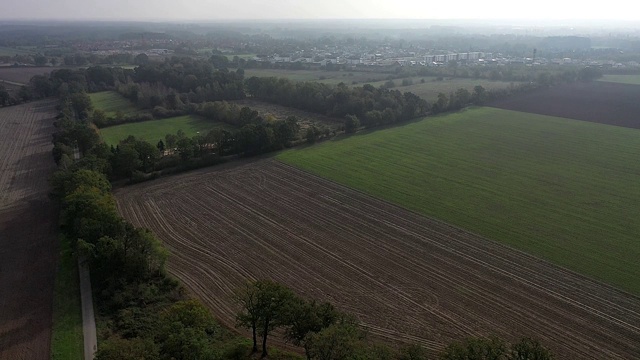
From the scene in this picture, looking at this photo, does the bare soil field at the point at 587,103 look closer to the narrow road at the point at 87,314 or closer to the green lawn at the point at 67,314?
the narrow road at the point at 87,314

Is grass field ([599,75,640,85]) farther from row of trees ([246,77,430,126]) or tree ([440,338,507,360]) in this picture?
tree ([440,338,507,360])

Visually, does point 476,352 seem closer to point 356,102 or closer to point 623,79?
point 356,102

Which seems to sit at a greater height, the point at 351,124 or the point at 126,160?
the point at 351,124

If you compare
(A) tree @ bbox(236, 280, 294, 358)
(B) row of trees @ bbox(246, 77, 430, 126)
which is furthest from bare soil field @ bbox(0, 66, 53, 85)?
(A) tree @ bbox(236, 280, 294, 358)

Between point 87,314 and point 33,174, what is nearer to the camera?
point 87,314

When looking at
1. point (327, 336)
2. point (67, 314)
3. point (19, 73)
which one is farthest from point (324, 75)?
point (327, 336)

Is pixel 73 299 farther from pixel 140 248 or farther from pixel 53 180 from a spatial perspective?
pixel 53 180

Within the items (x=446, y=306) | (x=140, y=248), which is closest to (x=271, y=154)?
(x=140, y=248)
